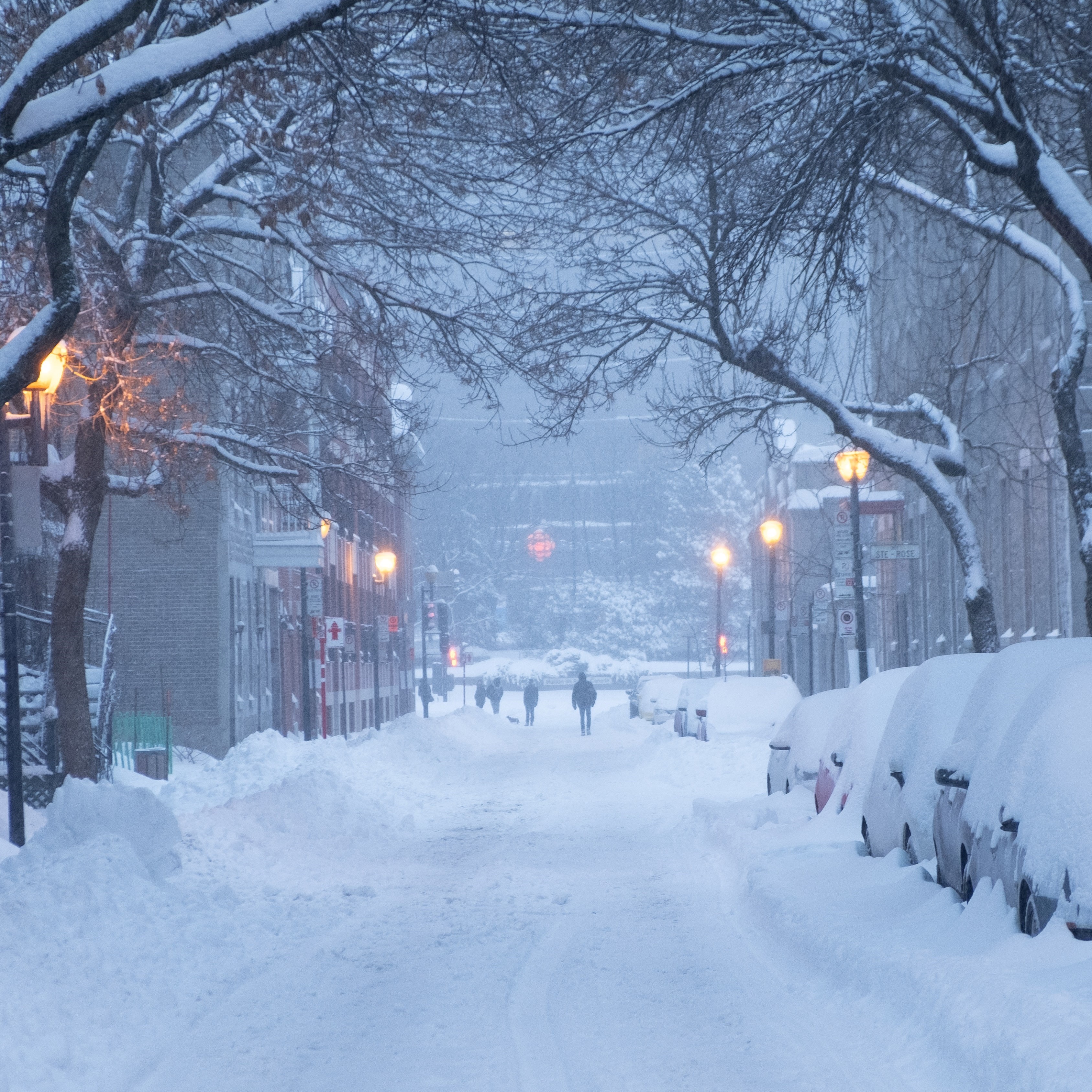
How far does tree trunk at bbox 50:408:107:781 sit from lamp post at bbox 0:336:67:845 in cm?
272

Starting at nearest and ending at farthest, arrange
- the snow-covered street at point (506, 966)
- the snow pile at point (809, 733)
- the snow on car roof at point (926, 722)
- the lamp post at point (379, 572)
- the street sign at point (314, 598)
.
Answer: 1. the snow-covered street at point (506, 966)
2. the snow on car roof at point (926, 722)
3. the snow pile at point (809, 733)
4. the street sign at point (314, 598)
5. the lamp post at point (379, 572)

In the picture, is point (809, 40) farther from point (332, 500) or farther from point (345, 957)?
point (332, 500)

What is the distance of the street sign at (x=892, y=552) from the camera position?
77.3 ft

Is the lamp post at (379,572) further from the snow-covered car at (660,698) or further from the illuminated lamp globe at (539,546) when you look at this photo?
the illuminated lamp globe at (539,546)

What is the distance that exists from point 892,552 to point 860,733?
402 inches

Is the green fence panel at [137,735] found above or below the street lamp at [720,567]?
below

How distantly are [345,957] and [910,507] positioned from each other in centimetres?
3718

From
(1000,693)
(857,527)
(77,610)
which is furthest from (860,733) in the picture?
(857,527)

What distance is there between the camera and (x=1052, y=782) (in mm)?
7305

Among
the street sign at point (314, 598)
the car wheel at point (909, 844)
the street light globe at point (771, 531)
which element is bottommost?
the car wheel at point (909, 844)

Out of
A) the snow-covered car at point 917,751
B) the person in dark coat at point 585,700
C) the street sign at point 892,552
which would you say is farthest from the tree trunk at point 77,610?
the person in dark coat at point 585,700

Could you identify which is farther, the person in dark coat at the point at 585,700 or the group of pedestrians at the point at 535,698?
the group of pedestrians at the point at 535,698

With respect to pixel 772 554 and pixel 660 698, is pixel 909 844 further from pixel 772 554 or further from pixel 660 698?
pixel 660 698

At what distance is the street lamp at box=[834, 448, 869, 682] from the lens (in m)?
24.3
